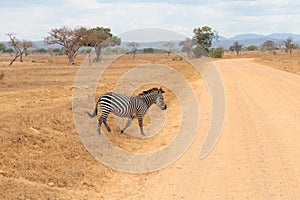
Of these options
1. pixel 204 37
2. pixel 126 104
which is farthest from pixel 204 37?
pixel 126 104

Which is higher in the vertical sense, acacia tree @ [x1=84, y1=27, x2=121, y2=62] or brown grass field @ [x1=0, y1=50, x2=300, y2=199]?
acacia tree @ [x1=84, y1=27, x2=121, y2=62]

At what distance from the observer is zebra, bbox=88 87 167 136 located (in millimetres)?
11227

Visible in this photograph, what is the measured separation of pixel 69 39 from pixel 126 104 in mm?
47414

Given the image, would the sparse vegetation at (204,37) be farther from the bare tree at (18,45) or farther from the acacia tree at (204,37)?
the bare tree at (18,45)

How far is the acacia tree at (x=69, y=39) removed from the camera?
5609 centimetres

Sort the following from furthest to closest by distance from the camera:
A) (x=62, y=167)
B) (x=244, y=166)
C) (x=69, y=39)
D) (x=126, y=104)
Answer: (x=69, y=39) → (x=126, y=104) → (x=244, y=166) → (x=62, y=167)

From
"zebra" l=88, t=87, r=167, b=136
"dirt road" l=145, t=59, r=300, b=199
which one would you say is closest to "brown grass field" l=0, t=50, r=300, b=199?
"dirt road" l=145, t=59, r=300, b=199

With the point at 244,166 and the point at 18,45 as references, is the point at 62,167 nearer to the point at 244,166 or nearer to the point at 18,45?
the point at 244,166

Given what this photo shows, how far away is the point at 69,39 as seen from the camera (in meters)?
57.2

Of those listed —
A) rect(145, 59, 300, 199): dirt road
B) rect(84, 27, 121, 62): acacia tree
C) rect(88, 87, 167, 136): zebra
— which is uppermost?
rect(84, 27, 121, 62): acacia tree

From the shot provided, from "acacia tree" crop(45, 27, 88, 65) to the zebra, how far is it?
147 feet

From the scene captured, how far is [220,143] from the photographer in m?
10.2

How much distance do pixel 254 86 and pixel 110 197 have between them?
16.9 m

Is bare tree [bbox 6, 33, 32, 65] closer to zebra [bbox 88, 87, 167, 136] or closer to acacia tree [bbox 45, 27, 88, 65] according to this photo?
acacia tree [bbox 45, 27, 88, 65]
